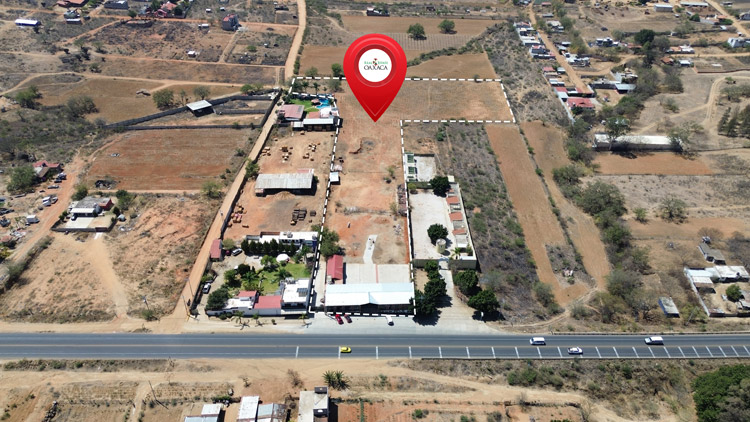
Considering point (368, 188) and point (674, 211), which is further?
point (368, 188)

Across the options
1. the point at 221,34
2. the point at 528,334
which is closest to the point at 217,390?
the point at 528,334

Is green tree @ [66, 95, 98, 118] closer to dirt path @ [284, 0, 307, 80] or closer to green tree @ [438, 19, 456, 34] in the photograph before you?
dirt path @ [284, 0, 307, 80]

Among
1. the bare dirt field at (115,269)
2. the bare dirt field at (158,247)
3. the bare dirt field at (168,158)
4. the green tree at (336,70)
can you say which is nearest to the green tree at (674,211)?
the bare dirt field at (158,247)

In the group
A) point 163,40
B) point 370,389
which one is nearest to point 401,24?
point 163,40

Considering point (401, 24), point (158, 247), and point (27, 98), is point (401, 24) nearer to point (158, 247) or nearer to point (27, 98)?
point (27, 98)

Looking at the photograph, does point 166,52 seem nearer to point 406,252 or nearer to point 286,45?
point 286,45

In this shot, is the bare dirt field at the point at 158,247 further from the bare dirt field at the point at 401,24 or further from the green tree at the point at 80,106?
the bare dirt field at the point at 401,24
